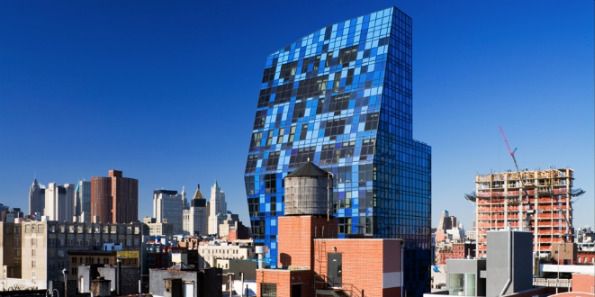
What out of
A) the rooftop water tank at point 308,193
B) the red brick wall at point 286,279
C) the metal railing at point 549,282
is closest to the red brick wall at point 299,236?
the rooftop water tank at point 308,193

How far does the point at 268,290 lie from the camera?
62.8 m

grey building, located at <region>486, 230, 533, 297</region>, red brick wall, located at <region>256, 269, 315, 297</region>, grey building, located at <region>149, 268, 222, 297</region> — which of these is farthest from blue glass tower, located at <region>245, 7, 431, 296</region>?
grey building, located at <region>486, 230, 533, 297</region>

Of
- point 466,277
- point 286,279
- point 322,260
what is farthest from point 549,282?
point 286,279

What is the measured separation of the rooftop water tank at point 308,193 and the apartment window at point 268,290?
8474 mm

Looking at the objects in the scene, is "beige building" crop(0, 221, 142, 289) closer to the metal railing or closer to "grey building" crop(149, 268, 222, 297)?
"grey building" crop(149, 268, 222, 297)

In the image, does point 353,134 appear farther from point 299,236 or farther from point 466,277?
point 466,277

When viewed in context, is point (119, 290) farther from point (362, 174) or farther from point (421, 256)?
point (421, 256)

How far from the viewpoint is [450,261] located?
193 ft

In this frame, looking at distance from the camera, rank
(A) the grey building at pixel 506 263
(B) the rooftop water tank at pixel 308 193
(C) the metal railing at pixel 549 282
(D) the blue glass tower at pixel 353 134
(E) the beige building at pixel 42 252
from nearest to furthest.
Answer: (A) the grey building at pixel 506 263, (C) the metal railing at pixel 549 282, (B) the rooftop water tank at pixel 308 193, (D) the blue glass tower at pixel 353 134, (E) the beige building at pixel 42 252

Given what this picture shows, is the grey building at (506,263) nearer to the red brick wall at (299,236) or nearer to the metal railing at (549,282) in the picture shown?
the metal railing at (549,282)

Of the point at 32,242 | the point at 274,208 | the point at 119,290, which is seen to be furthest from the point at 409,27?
the point at 32,242

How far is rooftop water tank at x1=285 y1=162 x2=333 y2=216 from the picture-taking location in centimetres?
6731

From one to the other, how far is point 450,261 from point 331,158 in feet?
279

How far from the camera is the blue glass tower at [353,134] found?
138m
